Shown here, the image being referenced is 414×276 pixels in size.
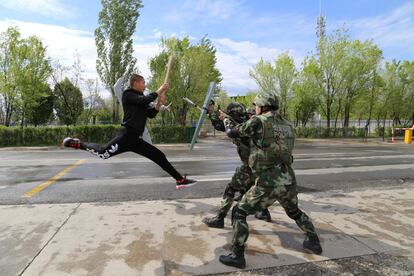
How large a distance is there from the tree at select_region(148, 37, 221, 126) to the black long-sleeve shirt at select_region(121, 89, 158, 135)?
19639 millimetres

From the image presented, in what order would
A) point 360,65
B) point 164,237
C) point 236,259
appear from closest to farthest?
point 236,259 < point 164,237 < point 360,65

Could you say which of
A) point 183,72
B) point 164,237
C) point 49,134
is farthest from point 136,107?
point 183,72

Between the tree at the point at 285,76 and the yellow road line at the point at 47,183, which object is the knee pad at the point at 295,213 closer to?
the yellow road line at the point at 47,183

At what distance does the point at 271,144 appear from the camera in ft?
10.6

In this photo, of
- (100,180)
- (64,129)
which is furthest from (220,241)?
(64,129)

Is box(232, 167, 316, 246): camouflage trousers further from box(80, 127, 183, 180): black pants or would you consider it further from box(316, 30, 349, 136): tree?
box(316, 30, 349, 136): tree

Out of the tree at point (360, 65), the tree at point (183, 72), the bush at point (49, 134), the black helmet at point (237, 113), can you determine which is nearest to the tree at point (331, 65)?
the tree at point (360, 65)

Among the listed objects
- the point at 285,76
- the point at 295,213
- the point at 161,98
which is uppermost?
the point at 285,76

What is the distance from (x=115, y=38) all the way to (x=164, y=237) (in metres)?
23.3

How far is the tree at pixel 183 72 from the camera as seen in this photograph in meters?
24.3

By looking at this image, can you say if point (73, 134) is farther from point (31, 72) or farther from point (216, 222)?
point (216, 222)

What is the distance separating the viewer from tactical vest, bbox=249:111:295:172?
3.23 m

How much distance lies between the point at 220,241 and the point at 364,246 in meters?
1.69

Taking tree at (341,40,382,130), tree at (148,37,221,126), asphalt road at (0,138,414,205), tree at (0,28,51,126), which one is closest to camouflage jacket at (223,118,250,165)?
asphalt road at (0,138,414,205)
